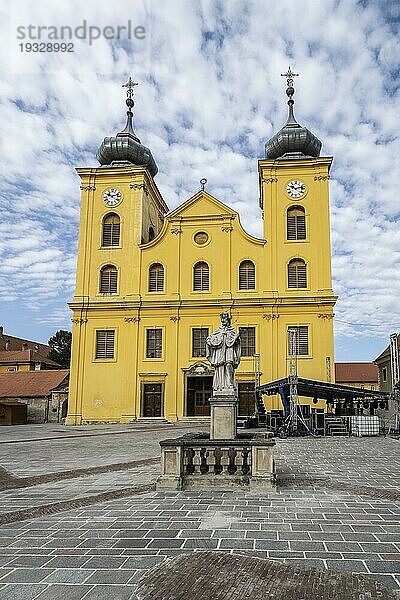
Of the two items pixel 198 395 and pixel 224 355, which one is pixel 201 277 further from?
pixel 224 355

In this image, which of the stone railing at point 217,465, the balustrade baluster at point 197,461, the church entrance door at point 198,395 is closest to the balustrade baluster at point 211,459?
the stone railing at point 217,465

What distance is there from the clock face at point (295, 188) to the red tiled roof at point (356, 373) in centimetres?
4357

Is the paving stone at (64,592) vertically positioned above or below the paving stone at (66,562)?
below

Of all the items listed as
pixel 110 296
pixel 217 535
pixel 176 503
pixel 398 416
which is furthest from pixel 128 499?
pixel 110 296

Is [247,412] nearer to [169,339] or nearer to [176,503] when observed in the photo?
[169,339]

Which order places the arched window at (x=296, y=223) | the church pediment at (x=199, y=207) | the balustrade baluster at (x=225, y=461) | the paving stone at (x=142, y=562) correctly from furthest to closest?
the church pediment at (x=199, y=207)
the arched window at (x=296, y=223)
the balustrade baluster at (x=225, y=461)
the paving stone at (x=142, y=562)

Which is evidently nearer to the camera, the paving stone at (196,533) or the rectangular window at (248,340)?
the paving stone at (196,533)

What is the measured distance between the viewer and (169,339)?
114 ft

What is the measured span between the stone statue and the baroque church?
20.7 m

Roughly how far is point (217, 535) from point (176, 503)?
184 cm

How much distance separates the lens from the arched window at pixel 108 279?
36.3m

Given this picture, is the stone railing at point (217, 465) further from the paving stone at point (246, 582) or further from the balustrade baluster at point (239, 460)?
the paving stone at point (246, 582)

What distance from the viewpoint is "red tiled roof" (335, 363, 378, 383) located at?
245 feet

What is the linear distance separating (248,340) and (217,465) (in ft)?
83.2
